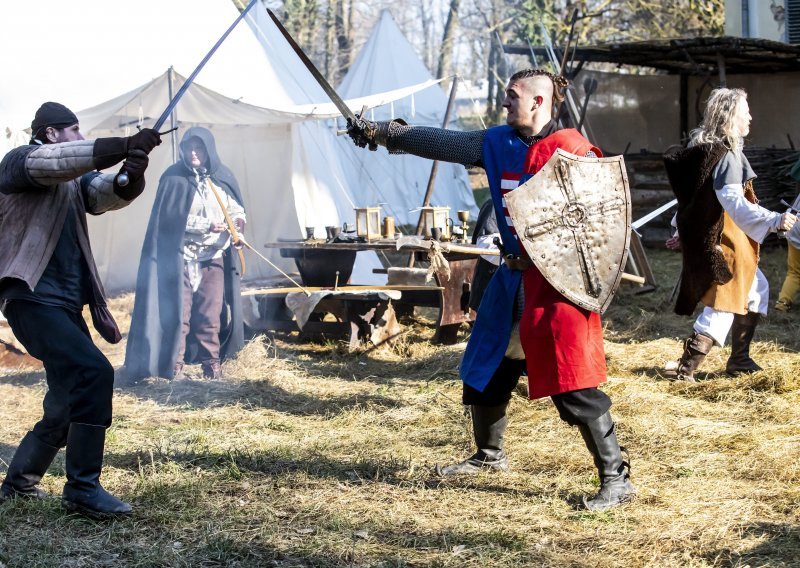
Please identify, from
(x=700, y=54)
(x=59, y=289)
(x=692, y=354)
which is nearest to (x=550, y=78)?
(x=59, y=289)

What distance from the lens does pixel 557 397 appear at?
3.44m

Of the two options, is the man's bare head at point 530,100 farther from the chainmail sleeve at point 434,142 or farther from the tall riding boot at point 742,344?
the tall riding boot at point 742,344

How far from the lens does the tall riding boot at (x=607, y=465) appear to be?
137 inches

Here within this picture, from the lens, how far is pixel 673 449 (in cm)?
430

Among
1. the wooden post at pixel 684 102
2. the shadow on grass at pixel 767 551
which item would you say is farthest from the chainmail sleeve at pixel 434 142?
the wooden post at pixel 684 102

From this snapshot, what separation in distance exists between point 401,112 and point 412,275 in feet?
21.8

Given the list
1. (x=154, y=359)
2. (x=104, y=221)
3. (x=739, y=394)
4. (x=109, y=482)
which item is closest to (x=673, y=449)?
(x=739, y=394)

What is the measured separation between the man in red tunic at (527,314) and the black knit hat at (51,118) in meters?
1.05

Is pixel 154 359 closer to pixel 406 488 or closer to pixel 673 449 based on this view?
pixel 406 488

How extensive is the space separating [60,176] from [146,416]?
2.30 meters

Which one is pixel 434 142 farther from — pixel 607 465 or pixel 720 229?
pixel 720 229

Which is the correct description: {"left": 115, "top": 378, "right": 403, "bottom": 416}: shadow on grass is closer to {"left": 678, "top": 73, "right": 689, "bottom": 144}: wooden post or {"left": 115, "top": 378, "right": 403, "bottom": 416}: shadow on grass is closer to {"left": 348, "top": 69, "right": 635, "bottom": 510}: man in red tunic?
{"left": 348, "top": 69, "right": 635, "bottom": 510}: man in red tunic

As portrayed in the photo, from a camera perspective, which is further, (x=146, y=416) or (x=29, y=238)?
(x=146, y=416)

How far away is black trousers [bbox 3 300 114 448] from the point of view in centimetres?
337
